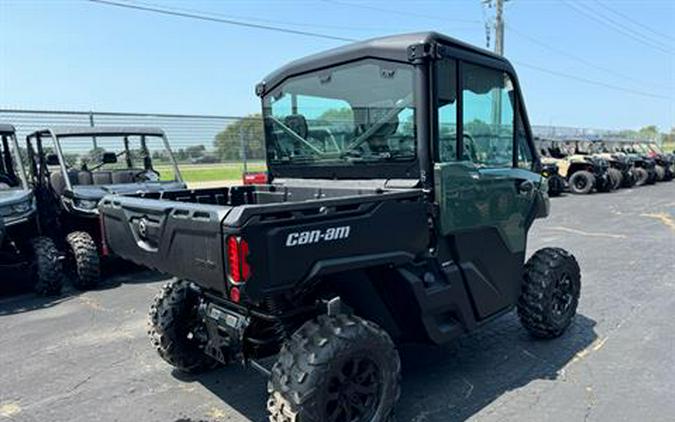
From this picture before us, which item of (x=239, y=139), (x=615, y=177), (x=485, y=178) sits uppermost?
(x=239, y=139)

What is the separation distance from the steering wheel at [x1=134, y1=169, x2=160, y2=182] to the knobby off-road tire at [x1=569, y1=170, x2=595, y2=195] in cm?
1471

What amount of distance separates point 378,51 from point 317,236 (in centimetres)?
143

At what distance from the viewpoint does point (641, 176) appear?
21.8 meters

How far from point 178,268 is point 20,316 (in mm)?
3793

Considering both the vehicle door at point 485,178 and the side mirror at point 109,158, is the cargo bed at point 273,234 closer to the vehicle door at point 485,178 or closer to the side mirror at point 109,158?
the vehicle door at point 485,178

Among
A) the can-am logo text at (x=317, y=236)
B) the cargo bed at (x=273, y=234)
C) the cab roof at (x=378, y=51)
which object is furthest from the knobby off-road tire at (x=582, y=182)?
the can-am logo text at (x=317, y=236)

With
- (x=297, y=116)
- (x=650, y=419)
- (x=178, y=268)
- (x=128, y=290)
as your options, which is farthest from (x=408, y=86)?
(x=128, y=290)

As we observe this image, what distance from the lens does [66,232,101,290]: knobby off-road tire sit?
6.63 m

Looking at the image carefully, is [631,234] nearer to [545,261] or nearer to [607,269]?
[607,269]

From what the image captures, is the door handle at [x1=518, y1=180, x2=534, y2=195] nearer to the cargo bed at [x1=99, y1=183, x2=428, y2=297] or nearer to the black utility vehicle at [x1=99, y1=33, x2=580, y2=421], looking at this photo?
the black utility vehicle at [x1=99, y1=33, x2=580, y2=421]

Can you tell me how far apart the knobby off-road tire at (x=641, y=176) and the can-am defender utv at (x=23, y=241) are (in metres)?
21.3

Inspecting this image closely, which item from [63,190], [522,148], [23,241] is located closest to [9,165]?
[63,190]

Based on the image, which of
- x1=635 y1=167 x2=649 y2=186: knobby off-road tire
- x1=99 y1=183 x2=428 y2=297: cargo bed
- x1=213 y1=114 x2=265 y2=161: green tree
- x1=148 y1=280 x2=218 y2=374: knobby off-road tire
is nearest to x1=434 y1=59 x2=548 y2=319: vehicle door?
x1=99 y1=183 x2=428 y2=297: cargo bed

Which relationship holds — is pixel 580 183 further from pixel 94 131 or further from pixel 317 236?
pixel 317 236
